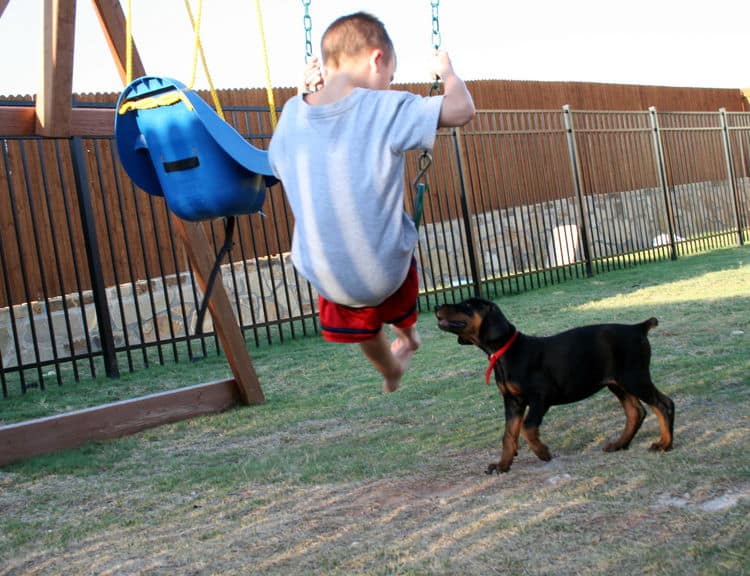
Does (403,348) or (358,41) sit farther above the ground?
(358,41)

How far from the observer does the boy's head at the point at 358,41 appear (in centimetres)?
298

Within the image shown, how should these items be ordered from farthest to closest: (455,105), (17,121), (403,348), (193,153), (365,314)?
(17,121)
(403,348)
(193,153)
(365,314)
(455,105)

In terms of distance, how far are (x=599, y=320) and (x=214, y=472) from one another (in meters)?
5.36

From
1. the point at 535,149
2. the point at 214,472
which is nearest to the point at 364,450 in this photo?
the point at 214,472

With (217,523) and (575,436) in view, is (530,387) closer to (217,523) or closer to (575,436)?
(575,436)

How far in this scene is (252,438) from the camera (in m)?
5.64

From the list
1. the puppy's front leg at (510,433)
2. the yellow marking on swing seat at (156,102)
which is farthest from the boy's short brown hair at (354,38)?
the puppy's front leg at (510,433)

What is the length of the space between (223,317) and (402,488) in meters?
2.91

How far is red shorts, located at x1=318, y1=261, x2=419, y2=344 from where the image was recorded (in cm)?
346

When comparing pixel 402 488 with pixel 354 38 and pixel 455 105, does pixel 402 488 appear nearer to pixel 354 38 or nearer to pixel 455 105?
pixel 455 105

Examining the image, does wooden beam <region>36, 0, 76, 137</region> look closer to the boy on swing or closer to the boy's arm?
the boy on swing

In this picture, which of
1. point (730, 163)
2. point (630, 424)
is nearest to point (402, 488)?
point (630, 424)

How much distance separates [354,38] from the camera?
298cm

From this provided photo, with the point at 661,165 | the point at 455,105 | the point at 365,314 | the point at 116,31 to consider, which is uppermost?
the point at 116,31
